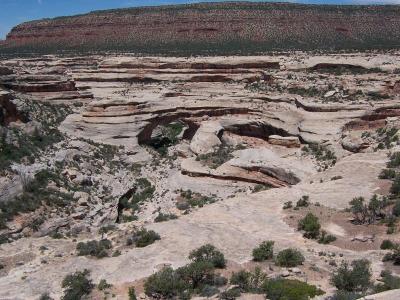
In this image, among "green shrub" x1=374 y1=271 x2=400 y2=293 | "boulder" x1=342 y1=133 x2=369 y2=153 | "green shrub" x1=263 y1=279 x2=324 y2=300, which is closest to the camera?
"green shrub" x1=263 y1=279 x2=324 y2=300

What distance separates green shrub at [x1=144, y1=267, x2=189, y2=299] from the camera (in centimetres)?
1130

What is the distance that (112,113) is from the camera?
32.8 metres

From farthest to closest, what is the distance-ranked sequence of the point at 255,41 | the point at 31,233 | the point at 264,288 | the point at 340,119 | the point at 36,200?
the point at 255,41 → the point at 340,119 → the point at 36,200 → the point at 31,233 → the point at 264,288

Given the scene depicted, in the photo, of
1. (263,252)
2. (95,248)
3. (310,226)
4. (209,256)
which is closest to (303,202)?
(310,226)

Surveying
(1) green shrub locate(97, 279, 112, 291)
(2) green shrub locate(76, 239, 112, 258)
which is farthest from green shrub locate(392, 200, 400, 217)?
(1) green shrub locate(97, 279, 112, 291)

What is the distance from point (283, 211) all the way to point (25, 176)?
10.8 m

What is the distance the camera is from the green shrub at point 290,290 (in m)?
10.6

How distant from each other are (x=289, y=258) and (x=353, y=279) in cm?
193

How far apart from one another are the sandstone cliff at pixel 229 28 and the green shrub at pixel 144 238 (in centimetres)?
6001

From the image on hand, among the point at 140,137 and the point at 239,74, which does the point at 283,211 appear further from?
the point at 239,74

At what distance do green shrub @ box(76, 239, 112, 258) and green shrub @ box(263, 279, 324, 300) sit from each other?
4.57 metres

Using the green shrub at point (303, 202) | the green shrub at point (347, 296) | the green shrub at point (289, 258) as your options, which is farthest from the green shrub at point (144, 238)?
the green shrub at point (347, 296)

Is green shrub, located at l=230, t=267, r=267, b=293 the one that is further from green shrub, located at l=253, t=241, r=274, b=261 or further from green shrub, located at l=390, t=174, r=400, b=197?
green shrub, located at l=390, t=174, r=400, b=197

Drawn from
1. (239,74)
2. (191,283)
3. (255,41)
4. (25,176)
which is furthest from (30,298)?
(255,41)
